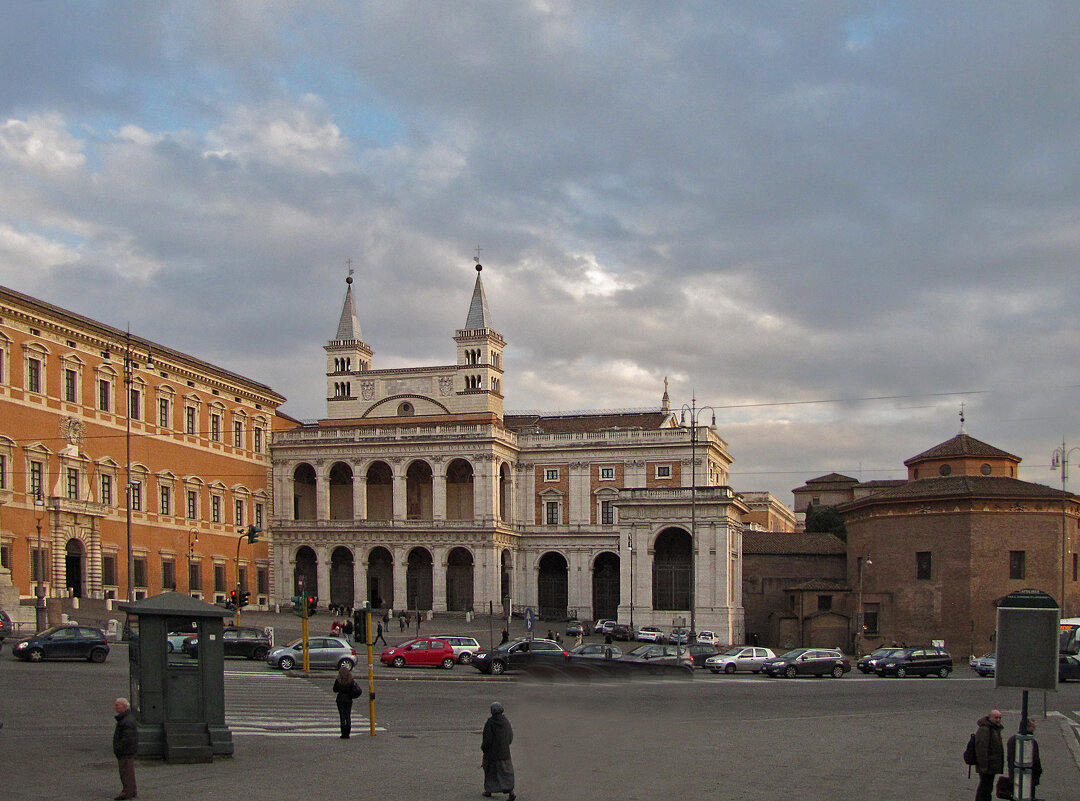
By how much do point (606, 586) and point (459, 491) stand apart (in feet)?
40.2

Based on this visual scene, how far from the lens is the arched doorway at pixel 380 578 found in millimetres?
89312

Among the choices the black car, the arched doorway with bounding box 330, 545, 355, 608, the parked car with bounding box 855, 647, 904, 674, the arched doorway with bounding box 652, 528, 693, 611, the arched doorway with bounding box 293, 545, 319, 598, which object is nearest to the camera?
the black car

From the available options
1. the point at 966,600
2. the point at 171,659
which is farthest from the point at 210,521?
the point at 171,659

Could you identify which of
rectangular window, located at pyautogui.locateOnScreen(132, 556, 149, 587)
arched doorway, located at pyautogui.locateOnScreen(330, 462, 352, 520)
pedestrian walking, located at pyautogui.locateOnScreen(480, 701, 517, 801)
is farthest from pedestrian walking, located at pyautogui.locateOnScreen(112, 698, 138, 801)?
arched doorway, located at pyautogui.locateOnScreen(330, 462, 352, 520)

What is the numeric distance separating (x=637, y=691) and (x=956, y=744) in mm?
11288

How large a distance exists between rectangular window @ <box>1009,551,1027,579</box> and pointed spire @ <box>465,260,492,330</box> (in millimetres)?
38861

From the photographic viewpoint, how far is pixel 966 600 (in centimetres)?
6762

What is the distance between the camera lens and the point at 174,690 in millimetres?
21938

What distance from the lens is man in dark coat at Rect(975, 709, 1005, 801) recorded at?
741 inches

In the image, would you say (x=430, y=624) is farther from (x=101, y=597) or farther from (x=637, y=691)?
(x=637, y=691)

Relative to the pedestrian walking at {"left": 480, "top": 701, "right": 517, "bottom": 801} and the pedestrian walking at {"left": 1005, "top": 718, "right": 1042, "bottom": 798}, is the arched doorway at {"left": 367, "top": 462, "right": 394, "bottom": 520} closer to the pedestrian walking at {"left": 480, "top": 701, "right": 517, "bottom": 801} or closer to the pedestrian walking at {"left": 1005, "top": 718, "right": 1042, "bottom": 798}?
the pedestrian walking at {"left": 480, "top": 701, "right": 517, "bottom": 801}

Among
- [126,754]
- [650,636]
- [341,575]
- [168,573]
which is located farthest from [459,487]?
[126,754]

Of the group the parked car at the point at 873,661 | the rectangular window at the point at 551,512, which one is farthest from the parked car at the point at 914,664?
the rectangular window at the point at 551,512

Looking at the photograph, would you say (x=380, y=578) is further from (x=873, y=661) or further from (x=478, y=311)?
(x=873, y=661)
